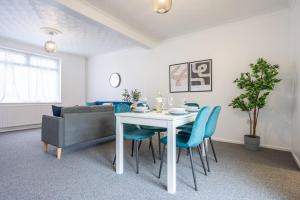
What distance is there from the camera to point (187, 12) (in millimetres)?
3113

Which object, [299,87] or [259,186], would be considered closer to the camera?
[259,186]

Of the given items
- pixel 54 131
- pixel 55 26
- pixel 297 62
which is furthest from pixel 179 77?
pixel 55 26

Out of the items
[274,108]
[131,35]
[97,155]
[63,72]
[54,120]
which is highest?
[131,35]

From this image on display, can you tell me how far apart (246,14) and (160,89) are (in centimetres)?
256

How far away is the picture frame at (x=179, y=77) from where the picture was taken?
4.15 meters

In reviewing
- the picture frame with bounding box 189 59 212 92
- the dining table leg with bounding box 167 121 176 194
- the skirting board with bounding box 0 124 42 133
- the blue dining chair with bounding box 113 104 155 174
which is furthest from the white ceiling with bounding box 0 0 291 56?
the skirting board with bounding box 0 124 42 133

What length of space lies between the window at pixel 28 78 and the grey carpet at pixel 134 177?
2.52 m

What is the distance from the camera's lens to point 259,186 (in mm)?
1771

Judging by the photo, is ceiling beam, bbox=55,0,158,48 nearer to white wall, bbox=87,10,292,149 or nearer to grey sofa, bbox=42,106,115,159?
white wall, bbox=87,10,292,149

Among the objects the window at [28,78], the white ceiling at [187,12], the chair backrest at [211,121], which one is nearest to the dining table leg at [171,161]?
the chair backrest at [211,121]

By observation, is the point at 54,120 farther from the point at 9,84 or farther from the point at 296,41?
the point at 296,41

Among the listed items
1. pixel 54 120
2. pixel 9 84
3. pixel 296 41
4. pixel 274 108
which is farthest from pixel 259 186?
pixel 9 84

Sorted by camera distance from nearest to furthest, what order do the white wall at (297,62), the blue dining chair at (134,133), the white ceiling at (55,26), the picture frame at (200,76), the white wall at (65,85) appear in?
the blue dining chair at (134,133) < the white wall at (297,62) < the white ceiling at (55,26) < the picture frame at (200,76) < the white wall at (65,85)

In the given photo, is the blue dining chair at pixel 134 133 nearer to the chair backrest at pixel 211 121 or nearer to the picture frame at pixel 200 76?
the chair backrest at pixel 211 121
